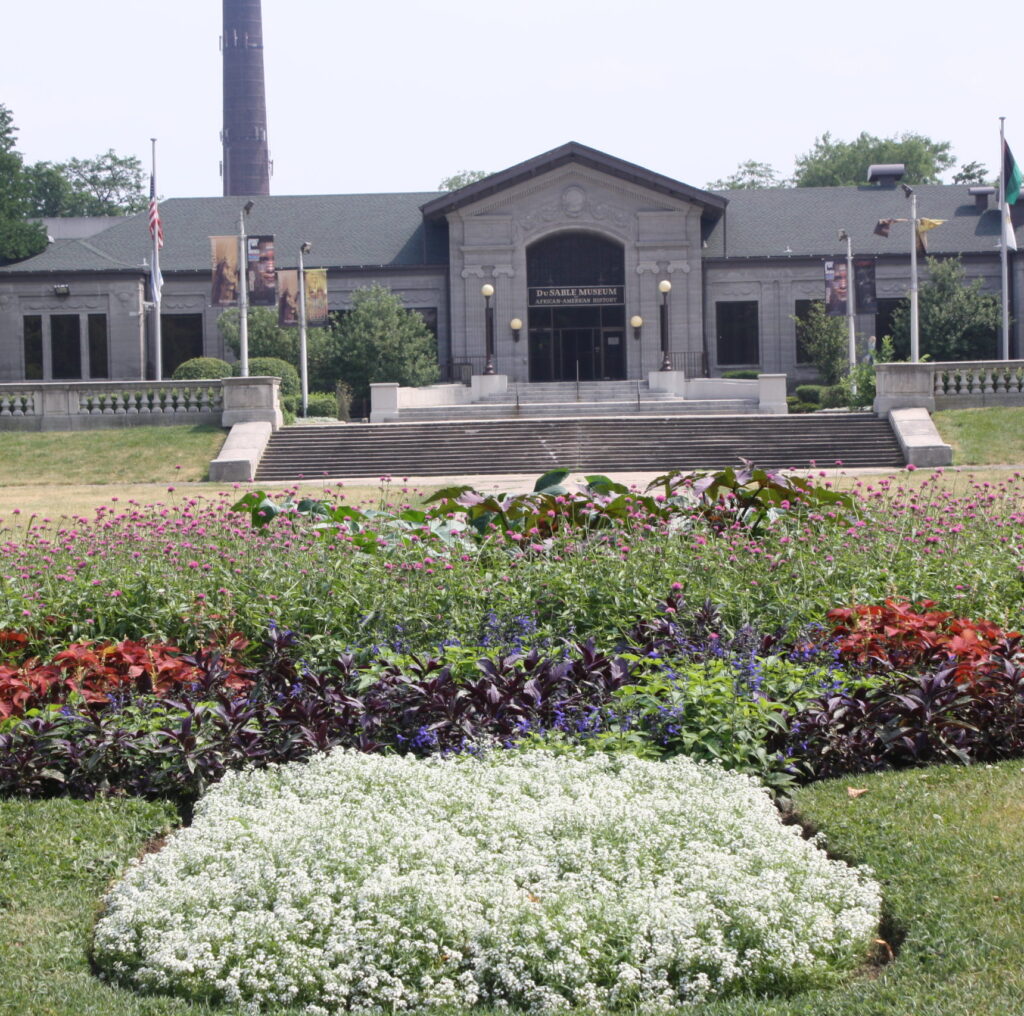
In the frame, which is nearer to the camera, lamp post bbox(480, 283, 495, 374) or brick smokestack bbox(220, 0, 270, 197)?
lamp post bbox(480, 283, 495, 374)

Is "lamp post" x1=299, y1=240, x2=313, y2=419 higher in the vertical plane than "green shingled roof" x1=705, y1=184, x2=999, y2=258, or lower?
lower

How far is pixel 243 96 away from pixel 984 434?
333 feet

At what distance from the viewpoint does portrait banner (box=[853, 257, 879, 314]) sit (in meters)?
48.2

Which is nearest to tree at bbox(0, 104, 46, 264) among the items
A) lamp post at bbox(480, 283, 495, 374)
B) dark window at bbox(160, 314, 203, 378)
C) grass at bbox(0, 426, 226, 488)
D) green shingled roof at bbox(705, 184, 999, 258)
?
dark window at bbox(160, 314, 203, 378)

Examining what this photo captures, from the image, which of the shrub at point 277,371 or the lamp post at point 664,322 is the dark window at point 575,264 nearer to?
the lamp post at point 664,322

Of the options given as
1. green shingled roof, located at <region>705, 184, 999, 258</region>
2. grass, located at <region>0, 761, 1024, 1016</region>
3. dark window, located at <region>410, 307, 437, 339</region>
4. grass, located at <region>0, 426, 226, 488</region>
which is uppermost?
green shingled roof, located at <region>705, 184, 999, 258</region>

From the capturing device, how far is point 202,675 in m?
7.38

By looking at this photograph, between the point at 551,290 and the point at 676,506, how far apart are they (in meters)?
43.4

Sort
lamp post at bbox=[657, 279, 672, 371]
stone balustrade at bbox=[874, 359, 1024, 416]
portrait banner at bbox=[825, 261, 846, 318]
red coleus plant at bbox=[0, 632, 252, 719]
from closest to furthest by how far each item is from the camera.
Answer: red coleus plant at bbox=[0, 632, 252, 719] → stone balustrade at bbox=[874, 359, 1024, 416] → portrait banner at bbox=[825, 261, 846, 318] → lamp post at bbox=[657, 279, 672, 371]

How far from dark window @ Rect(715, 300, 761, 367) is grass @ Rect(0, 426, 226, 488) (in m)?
26.3

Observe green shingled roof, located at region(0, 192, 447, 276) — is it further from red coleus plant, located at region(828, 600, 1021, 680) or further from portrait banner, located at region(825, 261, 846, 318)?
red coleus plant, located at region(828, 600, 1021, 680)

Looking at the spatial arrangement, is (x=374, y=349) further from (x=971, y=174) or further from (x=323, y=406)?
(x=971, y=174)

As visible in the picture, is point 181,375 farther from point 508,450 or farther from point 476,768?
point 476,768

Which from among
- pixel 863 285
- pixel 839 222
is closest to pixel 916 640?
pixel 863 285
